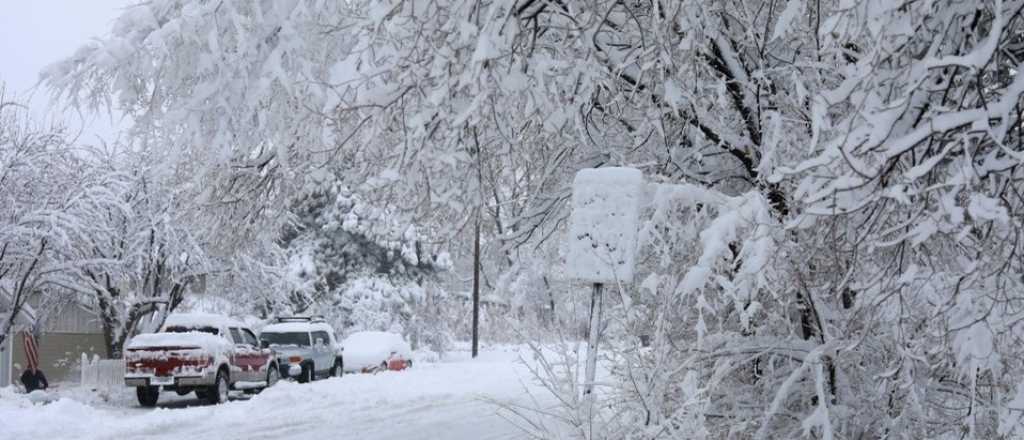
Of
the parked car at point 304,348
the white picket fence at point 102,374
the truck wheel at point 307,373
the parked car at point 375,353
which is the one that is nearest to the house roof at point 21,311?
the white picket fence at point 102,374

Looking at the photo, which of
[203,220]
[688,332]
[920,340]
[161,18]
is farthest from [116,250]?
[920,340]

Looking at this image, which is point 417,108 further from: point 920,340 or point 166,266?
point 166,266

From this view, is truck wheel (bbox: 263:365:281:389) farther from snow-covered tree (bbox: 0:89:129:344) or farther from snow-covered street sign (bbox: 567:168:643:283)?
snow-covered street sign (bbox: 567:168:643:283)

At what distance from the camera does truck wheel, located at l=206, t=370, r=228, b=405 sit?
22.0 m

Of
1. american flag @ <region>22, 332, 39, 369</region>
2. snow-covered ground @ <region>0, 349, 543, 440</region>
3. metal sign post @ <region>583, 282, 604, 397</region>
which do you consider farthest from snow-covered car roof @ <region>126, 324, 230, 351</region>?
metal sign post @ <region>583, 282, 604, 397</region>

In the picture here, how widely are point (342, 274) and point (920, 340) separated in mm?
40030

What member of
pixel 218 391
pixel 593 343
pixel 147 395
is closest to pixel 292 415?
pixel 218 391

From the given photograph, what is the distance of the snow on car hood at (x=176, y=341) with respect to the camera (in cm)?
2142

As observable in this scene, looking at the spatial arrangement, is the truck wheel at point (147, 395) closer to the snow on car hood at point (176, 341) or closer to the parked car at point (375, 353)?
the snow on car hood at point (176, 341)

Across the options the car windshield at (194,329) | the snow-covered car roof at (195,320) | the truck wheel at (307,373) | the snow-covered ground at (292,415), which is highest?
the snow-covered car roof at (195,320)

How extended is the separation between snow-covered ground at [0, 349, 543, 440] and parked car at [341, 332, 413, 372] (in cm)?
741

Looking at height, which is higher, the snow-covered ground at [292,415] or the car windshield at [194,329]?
the car windshield at [194,329]

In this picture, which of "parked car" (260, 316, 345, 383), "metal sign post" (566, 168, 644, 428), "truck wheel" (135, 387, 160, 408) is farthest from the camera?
"parked car" (260, 316, 345, 383)

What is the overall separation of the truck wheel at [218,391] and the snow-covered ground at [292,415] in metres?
0.75
